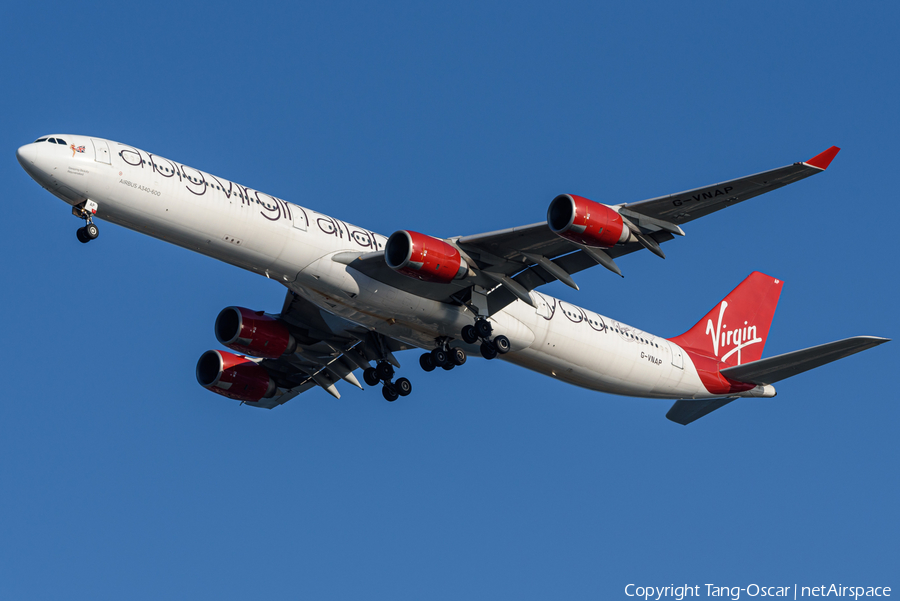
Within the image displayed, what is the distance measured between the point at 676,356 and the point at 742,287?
21.2 feet

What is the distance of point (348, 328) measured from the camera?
1335 inches

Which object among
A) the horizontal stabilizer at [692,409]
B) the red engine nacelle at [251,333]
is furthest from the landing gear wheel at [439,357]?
the horizontal stabilizer at [692,409]

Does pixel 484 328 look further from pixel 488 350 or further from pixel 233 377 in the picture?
pixel 233 377

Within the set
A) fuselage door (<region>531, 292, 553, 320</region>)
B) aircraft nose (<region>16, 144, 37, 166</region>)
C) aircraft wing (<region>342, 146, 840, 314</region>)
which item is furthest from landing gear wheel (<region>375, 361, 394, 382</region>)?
aircraft nose (<region>16, 144, 37, 166</region>)

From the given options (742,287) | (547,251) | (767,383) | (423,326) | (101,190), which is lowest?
(101,190)

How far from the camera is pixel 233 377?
3584cm

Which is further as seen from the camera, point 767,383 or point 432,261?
point 767,383

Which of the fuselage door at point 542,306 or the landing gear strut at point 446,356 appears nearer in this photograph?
the landing gear strut at point 446,356

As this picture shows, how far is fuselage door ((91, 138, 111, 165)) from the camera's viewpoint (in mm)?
25828

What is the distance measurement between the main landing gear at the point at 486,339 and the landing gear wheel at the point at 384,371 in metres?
4.58

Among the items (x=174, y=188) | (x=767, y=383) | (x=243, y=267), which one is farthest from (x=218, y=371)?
(x=767, y=383)

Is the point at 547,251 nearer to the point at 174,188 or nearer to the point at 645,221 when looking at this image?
the point at 645,221

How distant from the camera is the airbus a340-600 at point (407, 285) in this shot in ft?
85.7

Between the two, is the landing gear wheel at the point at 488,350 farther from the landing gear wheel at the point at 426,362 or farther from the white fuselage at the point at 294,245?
the landing gear wheel at the point at 426,362
